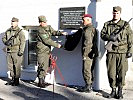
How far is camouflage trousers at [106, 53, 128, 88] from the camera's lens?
6.82 m

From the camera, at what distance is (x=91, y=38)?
23.7 ft

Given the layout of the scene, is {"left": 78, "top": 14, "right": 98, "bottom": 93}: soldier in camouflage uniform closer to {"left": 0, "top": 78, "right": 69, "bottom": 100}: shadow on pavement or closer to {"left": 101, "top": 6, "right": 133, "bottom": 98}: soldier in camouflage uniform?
{"left": 101, "top": 6, "right": 133, "bottom": 98}: soldier in camouflage uniform

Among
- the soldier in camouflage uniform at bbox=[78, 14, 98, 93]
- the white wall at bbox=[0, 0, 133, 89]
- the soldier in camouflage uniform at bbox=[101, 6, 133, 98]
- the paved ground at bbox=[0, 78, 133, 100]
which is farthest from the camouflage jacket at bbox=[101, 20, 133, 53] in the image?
the paved ground at bbox=[0, 78, 133, 100]

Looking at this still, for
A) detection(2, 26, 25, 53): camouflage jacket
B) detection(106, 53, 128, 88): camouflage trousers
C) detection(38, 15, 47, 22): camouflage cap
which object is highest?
detection(38, 15, 47, 22): camouflage cap

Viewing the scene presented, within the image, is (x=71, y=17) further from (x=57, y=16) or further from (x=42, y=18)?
(x=42, y=18)

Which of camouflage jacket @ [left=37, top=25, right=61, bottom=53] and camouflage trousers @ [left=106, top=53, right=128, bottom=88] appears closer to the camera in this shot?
camouflage trousers @ [left=106, top=53, right=128, bottom=88]

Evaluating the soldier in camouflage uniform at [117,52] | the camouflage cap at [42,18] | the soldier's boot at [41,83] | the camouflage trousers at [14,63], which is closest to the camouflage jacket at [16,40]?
the camouflage trousers at [14,63]

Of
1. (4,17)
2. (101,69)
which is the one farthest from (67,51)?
(4,17)

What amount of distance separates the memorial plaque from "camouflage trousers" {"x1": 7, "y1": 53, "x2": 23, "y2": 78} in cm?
144

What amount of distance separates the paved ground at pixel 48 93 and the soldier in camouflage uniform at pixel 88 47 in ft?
1.17

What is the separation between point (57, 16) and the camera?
8.18 m

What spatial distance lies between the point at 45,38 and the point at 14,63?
1201 millimetres

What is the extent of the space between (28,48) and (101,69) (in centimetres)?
237

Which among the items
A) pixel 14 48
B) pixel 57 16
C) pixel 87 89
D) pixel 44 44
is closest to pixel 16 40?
pixel 14 48
